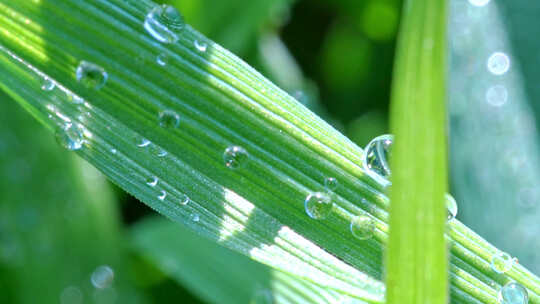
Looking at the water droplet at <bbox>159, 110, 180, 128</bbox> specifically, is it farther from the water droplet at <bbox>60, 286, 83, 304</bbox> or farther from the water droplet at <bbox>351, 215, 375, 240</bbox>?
the water droplet at <bbox>60, 286, 83, 304</bbox>

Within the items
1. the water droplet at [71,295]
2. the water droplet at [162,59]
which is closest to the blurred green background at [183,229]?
the water droplet at [71,295]

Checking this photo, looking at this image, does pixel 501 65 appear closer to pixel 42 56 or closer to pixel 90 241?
pixel 90 241

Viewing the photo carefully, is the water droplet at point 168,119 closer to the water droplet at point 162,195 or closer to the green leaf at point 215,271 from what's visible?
the water droplet at point 162,195

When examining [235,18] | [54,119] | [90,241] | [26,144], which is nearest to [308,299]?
[54,119]

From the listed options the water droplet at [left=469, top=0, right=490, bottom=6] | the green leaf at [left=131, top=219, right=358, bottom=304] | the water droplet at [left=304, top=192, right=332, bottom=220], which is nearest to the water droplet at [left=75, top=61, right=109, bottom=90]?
the water droplet at [left=304, top=192, right=332, bottom=220]

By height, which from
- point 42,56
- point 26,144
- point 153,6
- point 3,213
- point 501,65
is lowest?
point 3,213

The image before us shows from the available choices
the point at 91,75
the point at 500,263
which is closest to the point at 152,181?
the point at 91,75

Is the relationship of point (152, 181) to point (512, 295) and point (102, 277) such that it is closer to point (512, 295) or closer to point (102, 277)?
point (512, 295)
